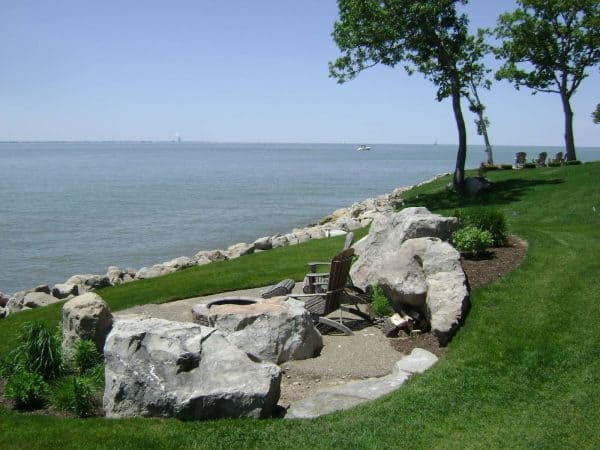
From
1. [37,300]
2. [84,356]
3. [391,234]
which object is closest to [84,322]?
[84,356]

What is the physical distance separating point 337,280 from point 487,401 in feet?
12.7

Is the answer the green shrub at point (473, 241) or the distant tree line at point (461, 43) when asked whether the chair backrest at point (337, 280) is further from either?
the distant tree line at point (461, 43)

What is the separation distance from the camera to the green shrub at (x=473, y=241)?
38.1ft

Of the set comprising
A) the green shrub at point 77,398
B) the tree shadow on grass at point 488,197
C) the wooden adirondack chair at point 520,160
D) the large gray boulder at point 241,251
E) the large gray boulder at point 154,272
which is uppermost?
the wooden adirondack chair at point 520,160

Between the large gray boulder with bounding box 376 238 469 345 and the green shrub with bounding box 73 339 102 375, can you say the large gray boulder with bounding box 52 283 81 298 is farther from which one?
the large gray boulder with bounding box 376 238 469 345

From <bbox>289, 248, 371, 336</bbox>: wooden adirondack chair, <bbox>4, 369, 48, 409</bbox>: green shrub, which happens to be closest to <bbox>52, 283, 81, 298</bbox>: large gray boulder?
<bbox>289, 248, 371, 336</bbox>: wooden adirondack chair

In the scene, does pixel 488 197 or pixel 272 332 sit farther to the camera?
pixel 488 197

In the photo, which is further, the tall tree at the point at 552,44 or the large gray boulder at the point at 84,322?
the tall tree at the point at 552,44

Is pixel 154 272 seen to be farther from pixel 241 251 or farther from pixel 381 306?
pixel 381 306

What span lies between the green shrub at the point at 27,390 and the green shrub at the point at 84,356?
0.75m

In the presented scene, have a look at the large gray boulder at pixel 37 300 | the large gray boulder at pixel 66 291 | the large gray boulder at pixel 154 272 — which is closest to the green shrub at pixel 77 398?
the large gray boulder at pixel 37 300

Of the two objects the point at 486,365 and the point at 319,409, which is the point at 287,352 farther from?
the point at 486,365

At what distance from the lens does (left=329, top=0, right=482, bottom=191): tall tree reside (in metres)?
25.5

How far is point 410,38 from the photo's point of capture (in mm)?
26562
